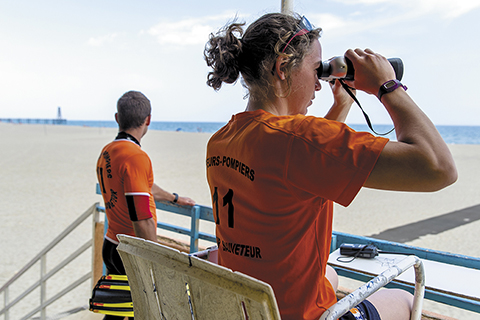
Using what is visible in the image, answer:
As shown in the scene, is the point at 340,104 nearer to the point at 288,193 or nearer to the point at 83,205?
the point at 288,193

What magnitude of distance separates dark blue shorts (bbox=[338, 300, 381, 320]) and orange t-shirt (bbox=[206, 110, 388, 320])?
0.31 feet

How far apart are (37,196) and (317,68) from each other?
12.6 metres

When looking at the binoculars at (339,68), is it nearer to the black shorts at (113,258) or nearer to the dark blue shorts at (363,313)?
the dark blue shorts at (363,313)

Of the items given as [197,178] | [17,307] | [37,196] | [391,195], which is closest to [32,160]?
[37,196]

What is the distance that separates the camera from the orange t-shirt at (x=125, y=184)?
7.49 ft

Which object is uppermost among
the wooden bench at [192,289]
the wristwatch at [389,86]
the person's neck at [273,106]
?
the wristwatch at [389,86]

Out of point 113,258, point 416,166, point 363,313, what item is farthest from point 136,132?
point 416,166

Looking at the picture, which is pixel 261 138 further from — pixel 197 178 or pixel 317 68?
pixel 197 178

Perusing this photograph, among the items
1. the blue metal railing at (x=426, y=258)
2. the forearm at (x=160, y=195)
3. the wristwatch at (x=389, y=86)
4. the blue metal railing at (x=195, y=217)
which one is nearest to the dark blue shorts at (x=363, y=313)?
the blue metal railing at (x=426, y=258)

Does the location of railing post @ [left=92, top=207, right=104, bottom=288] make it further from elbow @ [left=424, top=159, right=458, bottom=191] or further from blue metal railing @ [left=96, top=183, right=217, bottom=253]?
elbow @ [left=424, top=159, right=458, bottom=191]

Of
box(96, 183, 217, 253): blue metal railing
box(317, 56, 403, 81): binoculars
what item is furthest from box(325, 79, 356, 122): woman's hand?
box(96, 183, 217, 253): blue metal railing

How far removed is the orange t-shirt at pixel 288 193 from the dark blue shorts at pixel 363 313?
3.8 inches

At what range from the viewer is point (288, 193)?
97 cm

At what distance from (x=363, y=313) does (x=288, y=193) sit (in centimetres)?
50
